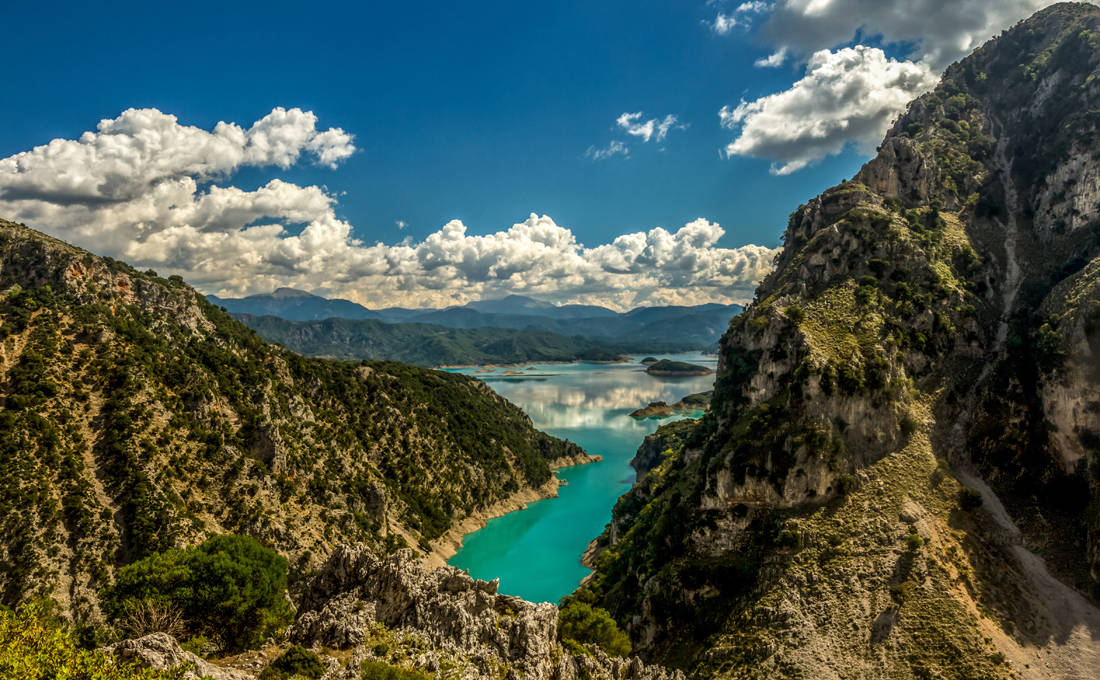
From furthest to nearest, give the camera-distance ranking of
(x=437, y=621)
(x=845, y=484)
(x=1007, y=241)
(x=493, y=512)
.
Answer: (x=493, y=512) < (x=1007, y=241) < (x=845, y=484) < (x=437, y=621)

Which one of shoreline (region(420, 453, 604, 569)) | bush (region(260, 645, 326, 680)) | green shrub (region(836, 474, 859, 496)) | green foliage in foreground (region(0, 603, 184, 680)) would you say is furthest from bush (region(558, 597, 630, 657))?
green foliage in foreground (region(0, 603, 184, 680))

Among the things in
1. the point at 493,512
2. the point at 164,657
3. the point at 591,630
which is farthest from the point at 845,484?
the point at 493,512

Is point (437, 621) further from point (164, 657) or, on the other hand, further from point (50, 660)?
point (50, 660)

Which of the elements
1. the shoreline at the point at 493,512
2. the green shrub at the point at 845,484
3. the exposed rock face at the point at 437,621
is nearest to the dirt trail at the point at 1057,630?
the green shrub at the point at 845,484

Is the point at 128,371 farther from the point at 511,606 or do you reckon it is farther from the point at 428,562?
the point at 511,606

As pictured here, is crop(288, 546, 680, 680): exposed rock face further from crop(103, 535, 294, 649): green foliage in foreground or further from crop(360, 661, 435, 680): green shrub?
crop(103, 535, 294, 649): green foliage in foreground

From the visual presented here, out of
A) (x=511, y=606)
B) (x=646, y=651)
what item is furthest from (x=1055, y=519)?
(x=511, y=606)
